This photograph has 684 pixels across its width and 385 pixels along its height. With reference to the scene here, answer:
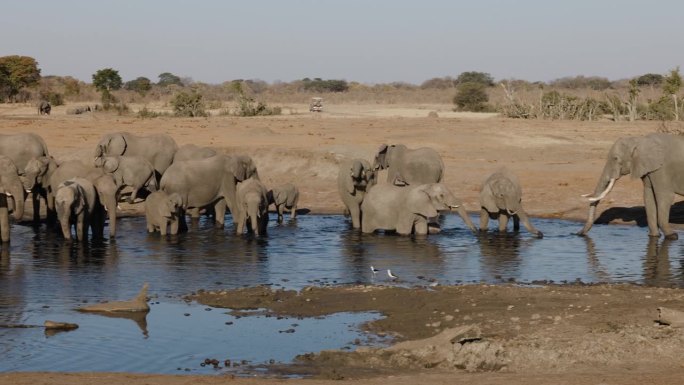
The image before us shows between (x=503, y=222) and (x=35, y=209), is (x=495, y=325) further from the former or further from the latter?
(x=35, y=209)

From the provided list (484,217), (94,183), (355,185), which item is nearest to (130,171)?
(94,183)

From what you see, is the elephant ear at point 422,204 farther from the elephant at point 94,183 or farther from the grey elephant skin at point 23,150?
the grey elephant skin at point 23,150

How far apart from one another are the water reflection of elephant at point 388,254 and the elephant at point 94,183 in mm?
4169

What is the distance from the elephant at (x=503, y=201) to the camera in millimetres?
20734

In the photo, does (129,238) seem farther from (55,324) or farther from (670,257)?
(670,257)

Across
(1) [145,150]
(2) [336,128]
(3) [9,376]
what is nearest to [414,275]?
(3) [9,376]

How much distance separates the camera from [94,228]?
20766 millimetres

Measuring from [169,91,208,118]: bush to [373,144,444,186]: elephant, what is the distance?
25072 millimetres

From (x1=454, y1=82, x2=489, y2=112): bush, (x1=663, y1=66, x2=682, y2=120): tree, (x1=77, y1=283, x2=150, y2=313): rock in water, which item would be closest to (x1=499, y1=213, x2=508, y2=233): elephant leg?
(x1=77, y1=283, x2=150, y2=313): rock in water

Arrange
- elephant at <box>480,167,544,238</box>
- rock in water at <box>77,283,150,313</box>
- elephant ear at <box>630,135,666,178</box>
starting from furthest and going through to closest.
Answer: elephant at <box>480,167,544,238</box>
elephant ear at <box>630,135,666,178</box>
rock in water at <box>77,283,150,313</box>

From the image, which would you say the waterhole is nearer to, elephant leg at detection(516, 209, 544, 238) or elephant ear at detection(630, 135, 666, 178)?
elephant leg at detection(516, 209, 544, 238)

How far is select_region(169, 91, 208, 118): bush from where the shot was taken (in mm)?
49125

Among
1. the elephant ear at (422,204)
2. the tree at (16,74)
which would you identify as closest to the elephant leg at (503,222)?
the elephant ear at (422,204)

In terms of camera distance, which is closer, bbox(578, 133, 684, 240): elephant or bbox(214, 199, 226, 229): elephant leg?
bbox(578, 133, 684, 240): elephant
